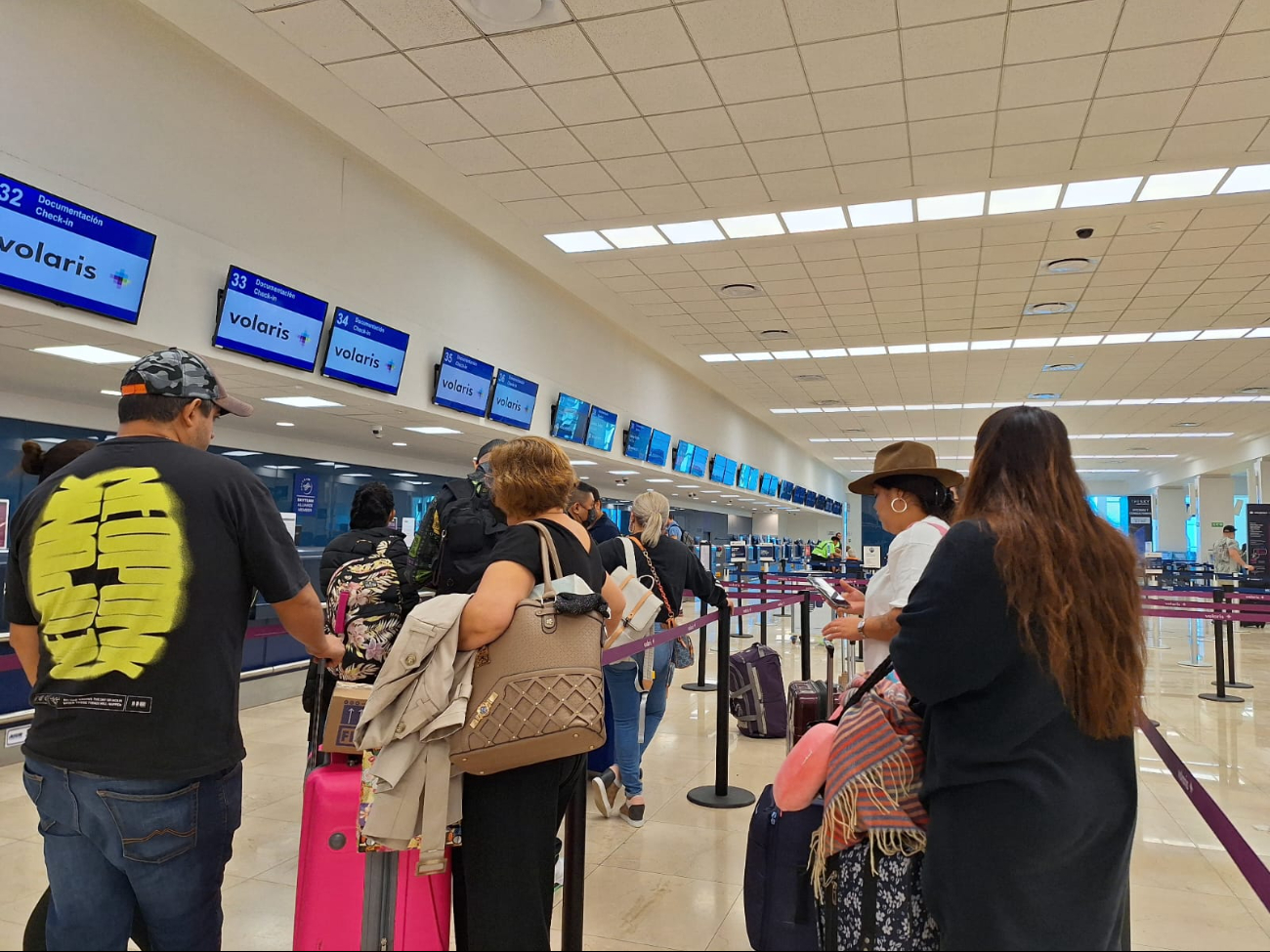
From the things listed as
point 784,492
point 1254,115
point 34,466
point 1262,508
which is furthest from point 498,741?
point 784,492

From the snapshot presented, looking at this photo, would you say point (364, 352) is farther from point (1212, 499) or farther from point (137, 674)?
point (1212, 499)

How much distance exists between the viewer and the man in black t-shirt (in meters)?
1.50

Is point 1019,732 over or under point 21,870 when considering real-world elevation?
over

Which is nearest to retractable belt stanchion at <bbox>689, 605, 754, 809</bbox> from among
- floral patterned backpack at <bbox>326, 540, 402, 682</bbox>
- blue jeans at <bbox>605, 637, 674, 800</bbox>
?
blue jeans at <bbox>605, 637, 674, 800</bbox>

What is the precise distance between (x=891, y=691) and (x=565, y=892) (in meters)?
1.07

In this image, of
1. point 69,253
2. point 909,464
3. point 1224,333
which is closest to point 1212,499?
point 1224,333

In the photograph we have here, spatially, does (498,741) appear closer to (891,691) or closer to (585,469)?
(891,691)

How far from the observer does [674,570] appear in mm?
4375

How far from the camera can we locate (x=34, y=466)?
269 cm

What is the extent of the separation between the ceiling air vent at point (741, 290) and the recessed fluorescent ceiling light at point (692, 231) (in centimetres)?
131

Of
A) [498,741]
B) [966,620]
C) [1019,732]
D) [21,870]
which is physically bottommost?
[21,870]

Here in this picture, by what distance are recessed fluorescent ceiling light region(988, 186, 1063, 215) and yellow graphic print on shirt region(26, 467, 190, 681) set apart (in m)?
6.23

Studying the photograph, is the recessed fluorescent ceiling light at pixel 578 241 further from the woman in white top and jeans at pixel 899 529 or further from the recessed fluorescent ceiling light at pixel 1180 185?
the woman in white top and jeans at pixel 899 529

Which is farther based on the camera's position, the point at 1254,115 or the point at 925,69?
the point at 1254,115
